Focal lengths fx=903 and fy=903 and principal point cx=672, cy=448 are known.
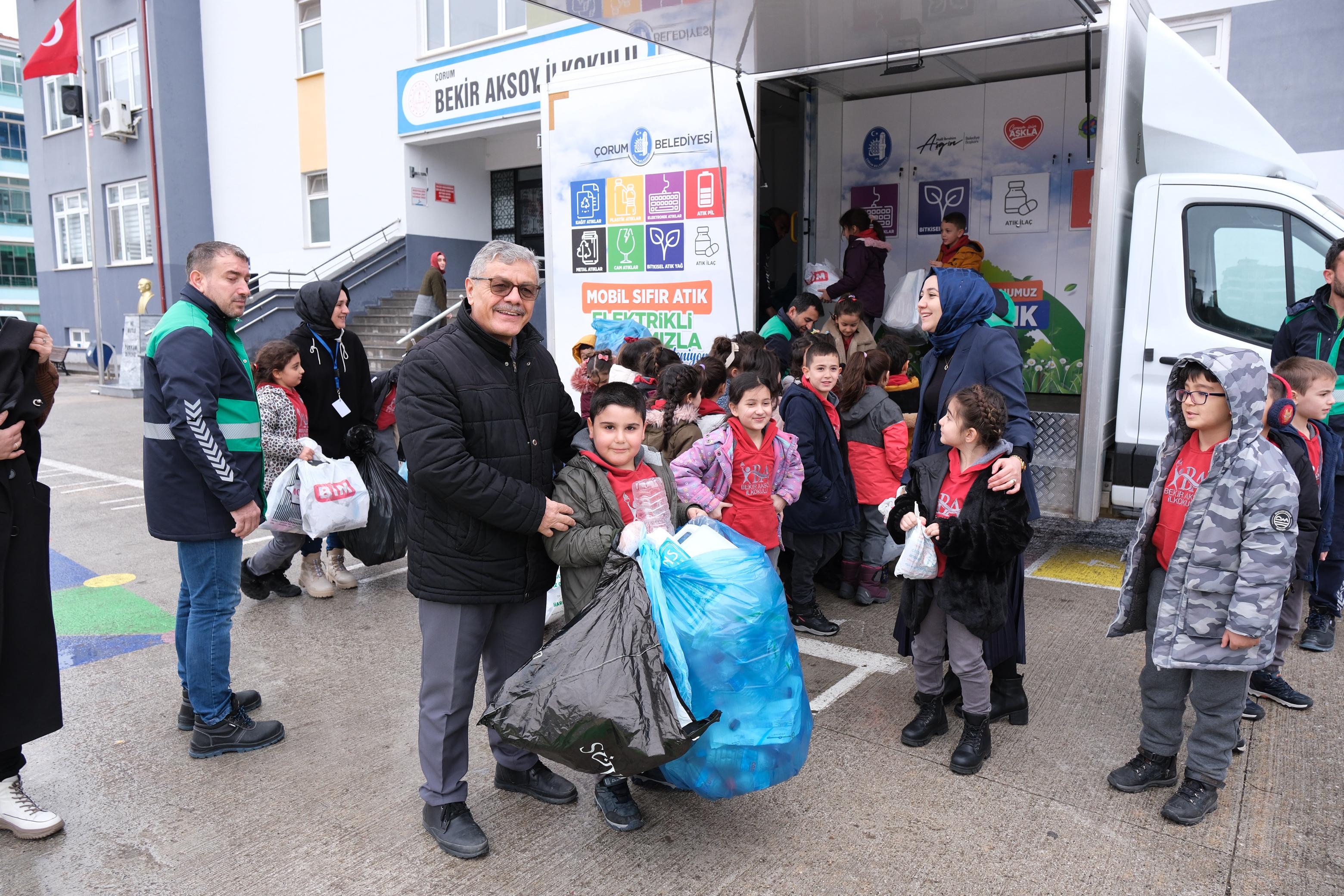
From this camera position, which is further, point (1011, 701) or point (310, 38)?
point (310, 38)

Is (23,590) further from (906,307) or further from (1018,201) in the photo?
(1018,201)

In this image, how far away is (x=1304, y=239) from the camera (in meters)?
4.88

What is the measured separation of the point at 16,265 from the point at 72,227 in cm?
2793

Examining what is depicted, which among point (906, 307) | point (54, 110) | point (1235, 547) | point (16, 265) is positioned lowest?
point (1235, 547)

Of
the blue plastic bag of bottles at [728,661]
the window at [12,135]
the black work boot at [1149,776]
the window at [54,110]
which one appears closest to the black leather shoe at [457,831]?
the blue plastic bag of bottles at [728,661]

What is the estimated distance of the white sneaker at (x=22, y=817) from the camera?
285 centimetres

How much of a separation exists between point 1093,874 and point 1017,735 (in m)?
0.87

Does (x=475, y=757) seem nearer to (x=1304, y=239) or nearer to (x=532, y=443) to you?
(x=532, y=443)

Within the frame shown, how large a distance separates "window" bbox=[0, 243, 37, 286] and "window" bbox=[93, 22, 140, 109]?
28700 millimetres

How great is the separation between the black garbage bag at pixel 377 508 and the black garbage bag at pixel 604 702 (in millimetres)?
2671

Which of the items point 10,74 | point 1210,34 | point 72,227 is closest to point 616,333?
point 1210,34

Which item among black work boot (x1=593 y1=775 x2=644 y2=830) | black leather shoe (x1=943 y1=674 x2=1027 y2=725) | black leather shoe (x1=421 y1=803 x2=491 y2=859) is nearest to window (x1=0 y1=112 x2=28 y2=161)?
black leather shoe (x1=421 y1=803 x2=491 y2=859)

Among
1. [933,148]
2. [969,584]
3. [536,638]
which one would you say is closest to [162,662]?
[536,638]

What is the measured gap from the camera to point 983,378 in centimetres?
349
